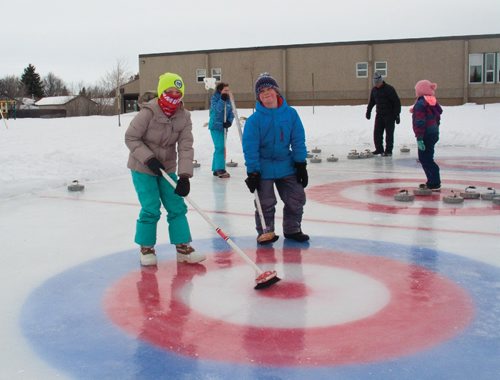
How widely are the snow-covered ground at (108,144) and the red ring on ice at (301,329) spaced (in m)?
5.10

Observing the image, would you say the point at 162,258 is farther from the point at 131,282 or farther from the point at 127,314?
the point at 127,314

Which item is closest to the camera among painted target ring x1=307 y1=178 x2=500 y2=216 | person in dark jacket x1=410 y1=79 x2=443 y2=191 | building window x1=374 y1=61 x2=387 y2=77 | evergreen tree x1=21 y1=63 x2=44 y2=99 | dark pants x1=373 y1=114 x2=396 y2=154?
painted target ring x1=307 y1=178 x2=500 y2=216

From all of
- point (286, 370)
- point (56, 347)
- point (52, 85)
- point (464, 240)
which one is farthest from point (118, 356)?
point (52, 85)

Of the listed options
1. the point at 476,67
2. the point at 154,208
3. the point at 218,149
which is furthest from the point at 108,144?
the point at 476,67

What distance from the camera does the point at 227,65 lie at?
123 ft

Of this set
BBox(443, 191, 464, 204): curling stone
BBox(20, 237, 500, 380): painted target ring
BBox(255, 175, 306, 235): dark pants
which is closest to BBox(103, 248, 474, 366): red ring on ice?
BBox(20, 237, 500, 380): painted target ring

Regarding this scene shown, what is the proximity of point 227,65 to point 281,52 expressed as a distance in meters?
3.76

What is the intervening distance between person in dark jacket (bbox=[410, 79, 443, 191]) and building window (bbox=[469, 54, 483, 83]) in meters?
28.5

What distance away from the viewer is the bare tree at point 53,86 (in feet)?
348

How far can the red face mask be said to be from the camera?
14.8 ft

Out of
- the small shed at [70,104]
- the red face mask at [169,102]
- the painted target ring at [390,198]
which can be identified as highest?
the small shed at [70,104]

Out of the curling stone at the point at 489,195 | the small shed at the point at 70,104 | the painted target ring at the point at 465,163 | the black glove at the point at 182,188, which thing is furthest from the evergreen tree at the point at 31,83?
the black glove at the point at 182,188

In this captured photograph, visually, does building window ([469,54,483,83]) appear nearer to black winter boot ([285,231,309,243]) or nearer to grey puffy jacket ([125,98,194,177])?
black winter boot ([285,231,309,243])

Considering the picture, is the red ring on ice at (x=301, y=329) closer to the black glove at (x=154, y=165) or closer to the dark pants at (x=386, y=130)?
the black glove at (x=154, y=165)
